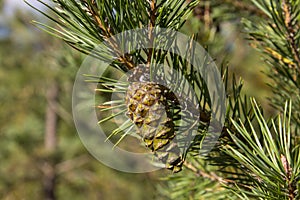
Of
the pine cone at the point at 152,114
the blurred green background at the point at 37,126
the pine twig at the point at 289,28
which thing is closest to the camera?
the pine cone at the point at 152,114

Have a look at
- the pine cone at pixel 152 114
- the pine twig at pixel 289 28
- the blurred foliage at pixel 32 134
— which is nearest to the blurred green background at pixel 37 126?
the blurred foliage at pixel 32 134

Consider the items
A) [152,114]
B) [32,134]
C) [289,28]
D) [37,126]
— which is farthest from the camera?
[37,126]

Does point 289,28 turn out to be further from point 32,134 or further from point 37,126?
point 37,126

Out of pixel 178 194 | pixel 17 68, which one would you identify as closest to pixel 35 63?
pixel 17 68

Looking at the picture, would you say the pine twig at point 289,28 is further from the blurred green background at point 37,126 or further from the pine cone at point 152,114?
the blurred green background at point 37,126

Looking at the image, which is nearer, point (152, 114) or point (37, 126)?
point (152, 114)

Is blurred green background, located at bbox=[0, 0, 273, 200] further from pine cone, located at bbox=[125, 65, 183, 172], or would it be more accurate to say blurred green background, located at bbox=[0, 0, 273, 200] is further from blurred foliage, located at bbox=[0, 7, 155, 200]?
pine cone, located at bbox=[125, 65, 183, 172]

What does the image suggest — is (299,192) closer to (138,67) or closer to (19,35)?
(138,67)

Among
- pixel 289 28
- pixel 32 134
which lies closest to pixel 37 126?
pixel 32 134

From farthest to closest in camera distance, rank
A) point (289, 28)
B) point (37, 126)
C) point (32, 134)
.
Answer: point (37, 126), point (32, 134), point (289, 28)
